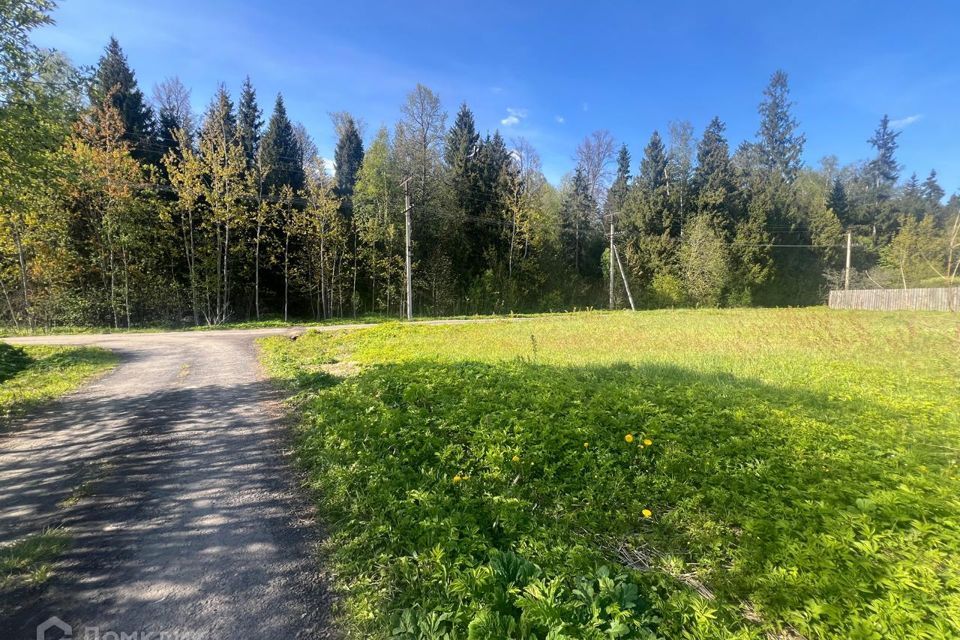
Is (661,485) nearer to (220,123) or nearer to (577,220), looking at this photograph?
(220,123)

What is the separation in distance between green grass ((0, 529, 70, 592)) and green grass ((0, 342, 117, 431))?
13.9 feet

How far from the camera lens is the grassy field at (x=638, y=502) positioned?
2.24 m

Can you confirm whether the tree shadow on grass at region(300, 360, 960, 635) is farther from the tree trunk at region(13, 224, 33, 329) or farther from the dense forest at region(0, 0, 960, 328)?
the tree trunk at region(13, 224, 33, 329)

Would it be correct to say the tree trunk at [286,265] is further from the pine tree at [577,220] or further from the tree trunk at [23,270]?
the pine tree at [577,220]

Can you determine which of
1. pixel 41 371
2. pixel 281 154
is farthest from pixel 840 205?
pixel 41 371

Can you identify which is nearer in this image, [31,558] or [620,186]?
[31,558]

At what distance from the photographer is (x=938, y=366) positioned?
7848mm

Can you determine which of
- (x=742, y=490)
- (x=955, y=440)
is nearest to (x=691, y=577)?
(x=742, y=490)

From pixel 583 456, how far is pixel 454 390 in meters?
2.60

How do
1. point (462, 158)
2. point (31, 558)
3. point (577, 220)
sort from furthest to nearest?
point (577, 220)
point (462, 158)
point (31, 558)

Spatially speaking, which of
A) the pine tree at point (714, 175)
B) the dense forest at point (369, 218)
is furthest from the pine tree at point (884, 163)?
the pine tree at point (714, 175)

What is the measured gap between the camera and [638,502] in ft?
11.1

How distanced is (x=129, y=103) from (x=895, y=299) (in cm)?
4892

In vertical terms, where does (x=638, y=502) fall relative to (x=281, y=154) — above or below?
below
